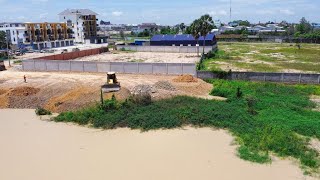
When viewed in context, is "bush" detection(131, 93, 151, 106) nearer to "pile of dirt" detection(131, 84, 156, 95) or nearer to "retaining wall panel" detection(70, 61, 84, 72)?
"pile of dirt" detection(131, 84, 156, 95)

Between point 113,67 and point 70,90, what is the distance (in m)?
10.4

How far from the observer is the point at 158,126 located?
20953mm

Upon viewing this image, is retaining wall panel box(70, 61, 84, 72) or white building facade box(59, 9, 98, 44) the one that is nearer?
retaining wall panel box(70, 61, 84, 72)

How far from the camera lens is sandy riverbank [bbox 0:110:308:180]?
15.0 metres

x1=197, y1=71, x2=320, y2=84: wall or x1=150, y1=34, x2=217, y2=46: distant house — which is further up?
x1=150, y1=34, x2=217, y2=46: distant house

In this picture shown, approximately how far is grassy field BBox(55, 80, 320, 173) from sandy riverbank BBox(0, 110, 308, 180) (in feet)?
2.65

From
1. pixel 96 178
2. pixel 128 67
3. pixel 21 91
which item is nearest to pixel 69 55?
pixel 128 67

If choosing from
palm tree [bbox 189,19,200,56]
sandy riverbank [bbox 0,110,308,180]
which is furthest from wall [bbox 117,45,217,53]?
sandy riverbank [bbox 0,110,308,180]

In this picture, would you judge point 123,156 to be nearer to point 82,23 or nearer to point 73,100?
point 73,100

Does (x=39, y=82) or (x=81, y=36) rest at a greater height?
(x=81, y=36)

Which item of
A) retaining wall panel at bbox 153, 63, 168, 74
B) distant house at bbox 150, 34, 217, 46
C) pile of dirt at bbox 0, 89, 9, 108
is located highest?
distant house at bbox 150, 34, 217, 46

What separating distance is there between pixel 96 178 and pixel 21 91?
16942mm

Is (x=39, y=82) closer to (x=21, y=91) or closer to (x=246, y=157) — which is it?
(x=21, y=91)

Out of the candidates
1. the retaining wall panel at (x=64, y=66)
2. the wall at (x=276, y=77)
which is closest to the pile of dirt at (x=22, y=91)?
the retaining wall panel at (x=64, y=66)
